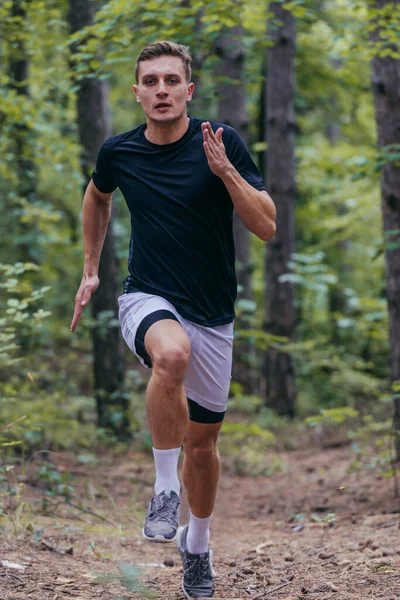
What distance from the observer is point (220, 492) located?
8.88m

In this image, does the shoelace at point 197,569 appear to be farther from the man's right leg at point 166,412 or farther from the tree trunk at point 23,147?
the tree trunk at point 23,147

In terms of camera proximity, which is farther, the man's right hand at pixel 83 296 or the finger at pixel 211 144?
the man's right hand at pixel 83 296

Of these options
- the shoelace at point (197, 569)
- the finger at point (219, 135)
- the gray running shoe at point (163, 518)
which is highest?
the finger at point (219, 135)

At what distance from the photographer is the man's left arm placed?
400cm

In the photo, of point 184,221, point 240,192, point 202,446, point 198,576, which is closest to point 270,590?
point 198,576

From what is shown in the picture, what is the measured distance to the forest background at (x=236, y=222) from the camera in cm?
797

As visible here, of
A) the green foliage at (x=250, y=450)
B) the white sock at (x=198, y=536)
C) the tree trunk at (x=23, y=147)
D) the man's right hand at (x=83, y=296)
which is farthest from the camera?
the green foliage at (x=250, y=450)

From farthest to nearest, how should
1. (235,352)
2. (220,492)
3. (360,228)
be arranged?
1. (360,228)
2. (235,352)
3. (220,492)

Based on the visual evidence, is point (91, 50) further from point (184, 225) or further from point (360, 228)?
Answer: point (360, 228)

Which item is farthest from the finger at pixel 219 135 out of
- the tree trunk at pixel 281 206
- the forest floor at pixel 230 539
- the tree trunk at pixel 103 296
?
the tree trunk at pixel 281 206

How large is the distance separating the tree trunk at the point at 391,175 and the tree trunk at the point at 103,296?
146 inches

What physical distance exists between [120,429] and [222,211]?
20.8 ft

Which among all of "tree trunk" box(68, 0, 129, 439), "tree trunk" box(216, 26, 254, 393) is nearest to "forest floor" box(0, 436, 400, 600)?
"tree trunk" box(68, 0, 129, 439)

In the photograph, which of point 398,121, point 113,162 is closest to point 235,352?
point 398,121
